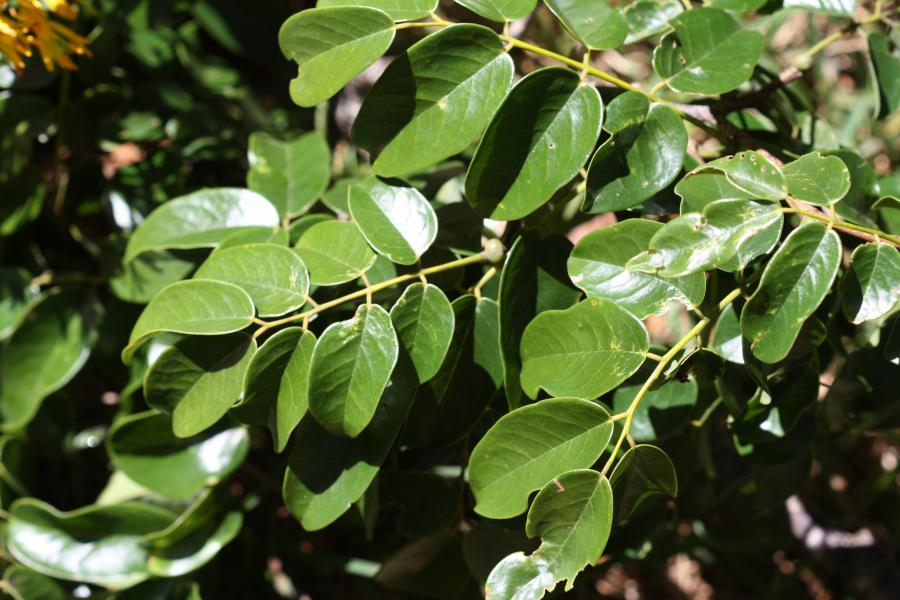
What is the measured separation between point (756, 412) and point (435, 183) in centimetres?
45

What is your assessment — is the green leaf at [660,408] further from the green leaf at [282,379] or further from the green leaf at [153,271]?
the green leaf at [153,271]

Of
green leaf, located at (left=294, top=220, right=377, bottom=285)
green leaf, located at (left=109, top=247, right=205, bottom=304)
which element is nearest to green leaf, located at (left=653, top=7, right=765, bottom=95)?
green leaf, located at (left=294, top=220, right=377, bottom=285)

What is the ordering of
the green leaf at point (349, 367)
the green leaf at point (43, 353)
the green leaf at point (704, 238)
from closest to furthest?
the green leaf at point (704, 238) → the green leaf at point (349, 367) → the green leaf at point (43, 353)

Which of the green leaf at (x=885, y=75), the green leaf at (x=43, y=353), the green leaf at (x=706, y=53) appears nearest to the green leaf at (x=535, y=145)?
the green leaf at (x=706, y=53)

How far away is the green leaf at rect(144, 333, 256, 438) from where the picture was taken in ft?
2.48

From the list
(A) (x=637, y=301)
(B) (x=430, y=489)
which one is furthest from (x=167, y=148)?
(A) (x=637, y=301)

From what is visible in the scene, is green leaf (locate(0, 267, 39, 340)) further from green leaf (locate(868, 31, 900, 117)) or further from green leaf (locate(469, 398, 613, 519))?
green leaf (locate(868, 31, 900, 117))

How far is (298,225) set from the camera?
0.90 metres

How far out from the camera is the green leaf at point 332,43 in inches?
28.9

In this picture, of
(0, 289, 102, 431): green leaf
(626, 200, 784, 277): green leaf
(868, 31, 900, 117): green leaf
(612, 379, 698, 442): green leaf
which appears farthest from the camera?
(0, 289, 102, 431): green leaf

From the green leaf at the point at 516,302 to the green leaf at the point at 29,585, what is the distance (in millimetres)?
657

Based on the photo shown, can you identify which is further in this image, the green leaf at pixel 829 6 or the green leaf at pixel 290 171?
the green leaf at pixel 290 171

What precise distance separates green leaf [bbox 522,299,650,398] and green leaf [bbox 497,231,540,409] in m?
0.02

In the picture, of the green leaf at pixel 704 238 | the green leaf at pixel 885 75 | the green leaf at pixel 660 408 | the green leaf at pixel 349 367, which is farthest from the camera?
the green leaf at pixel 885 75
